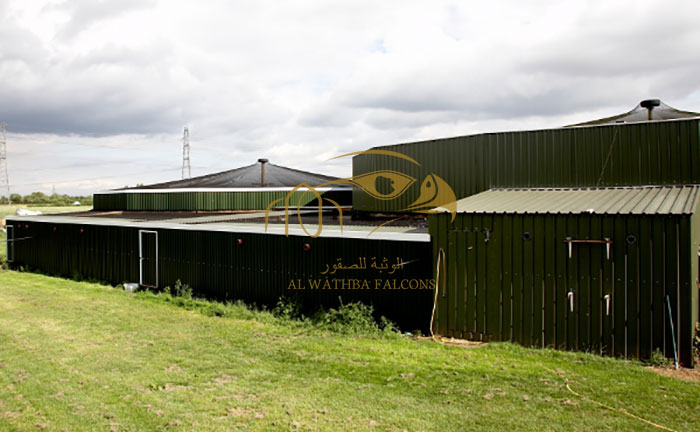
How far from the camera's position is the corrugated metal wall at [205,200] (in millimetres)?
21984

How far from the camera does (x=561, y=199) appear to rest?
9977mm

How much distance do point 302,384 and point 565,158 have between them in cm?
807

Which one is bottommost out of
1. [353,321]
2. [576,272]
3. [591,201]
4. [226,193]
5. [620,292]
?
[353,321]

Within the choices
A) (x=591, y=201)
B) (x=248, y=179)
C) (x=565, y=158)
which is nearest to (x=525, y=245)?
(x=591, y=201)

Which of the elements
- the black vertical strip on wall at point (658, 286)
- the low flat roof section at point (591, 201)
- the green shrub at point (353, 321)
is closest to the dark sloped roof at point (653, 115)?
the low flat roof section at point (591, 201)

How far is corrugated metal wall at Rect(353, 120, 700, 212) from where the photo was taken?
10.4 metres

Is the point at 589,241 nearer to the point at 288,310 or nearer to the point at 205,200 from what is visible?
the point at 288,310

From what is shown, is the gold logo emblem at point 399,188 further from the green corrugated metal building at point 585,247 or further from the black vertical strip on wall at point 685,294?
the black vertical strip on wall at point 685,294

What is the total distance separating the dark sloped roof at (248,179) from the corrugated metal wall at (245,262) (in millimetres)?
6229

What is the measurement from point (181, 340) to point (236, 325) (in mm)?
1377

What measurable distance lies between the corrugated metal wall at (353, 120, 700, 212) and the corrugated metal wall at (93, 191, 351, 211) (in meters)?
9.30

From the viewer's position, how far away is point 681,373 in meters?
7.17

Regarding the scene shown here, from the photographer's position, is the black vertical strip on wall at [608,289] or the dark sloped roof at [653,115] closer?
the black vertical strip on wall at [608,289]

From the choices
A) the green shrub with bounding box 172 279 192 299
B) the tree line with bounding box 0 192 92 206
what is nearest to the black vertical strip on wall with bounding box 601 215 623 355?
the green shrub with bounding box 172 279 192 299
